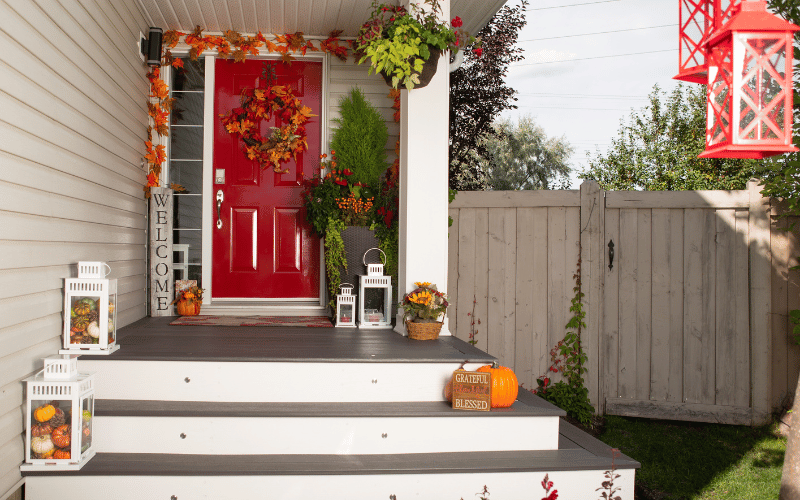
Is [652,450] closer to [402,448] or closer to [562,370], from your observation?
[562,370]

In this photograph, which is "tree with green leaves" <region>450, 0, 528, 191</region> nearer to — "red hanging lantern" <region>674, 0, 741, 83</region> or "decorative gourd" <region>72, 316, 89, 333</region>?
"decorative gourd" <region>72, 316, 89, 333</region>

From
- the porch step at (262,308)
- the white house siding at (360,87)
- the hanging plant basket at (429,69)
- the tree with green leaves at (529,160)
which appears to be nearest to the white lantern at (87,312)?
the porch step at (262,308)

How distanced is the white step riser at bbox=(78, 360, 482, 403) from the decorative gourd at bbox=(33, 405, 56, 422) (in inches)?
14.0

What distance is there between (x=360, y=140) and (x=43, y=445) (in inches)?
105

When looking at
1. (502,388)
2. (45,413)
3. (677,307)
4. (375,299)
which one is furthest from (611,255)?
(45,413)

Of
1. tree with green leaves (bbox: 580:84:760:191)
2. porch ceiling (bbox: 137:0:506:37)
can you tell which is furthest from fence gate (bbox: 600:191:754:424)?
tree with green leaves (bbox: 580:84:760:191)

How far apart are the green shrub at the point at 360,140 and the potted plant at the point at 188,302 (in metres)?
1.40

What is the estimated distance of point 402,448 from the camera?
2.41m

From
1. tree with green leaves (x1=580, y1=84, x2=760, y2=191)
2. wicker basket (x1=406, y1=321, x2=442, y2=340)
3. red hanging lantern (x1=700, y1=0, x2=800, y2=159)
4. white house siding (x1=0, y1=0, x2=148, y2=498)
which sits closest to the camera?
red hanging lantern (x1=700, y1=0, x2=800, y2=159)

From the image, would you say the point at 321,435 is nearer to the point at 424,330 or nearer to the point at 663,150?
the point at 424,330

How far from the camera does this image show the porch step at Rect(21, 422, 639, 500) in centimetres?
211

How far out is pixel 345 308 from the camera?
3.67 metres

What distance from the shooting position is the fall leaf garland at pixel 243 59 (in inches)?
161

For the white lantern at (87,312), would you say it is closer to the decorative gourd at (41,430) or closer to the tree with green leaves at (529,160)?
the decorative gourd at (41,430)
